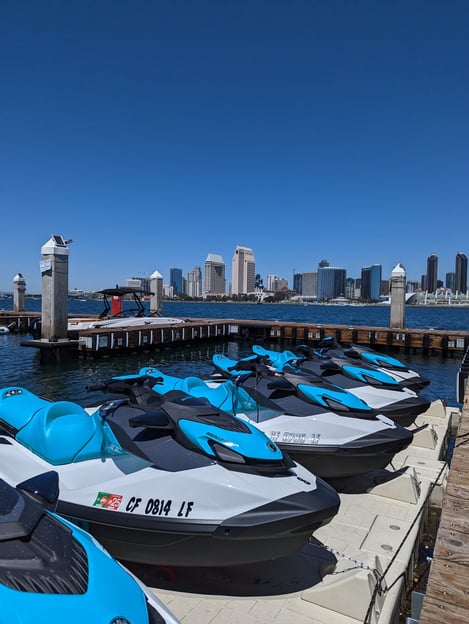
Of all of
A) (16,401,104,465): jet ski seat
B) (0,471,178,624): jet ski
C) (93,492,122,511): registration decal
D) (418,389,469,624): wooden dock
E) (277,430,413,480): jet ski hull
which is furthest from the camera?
(277,430,413,480): jet ski hull

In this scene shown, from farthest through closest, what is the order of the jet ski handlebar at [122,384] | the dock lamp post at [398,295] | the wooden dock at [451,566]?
the dock lamp post at [398,295]
the jet ski handlebar at [122,384]
the wooden dock at [451,566]

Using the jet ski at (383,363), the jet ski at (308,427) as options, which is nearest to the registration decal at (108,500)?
the jet ski at (308,427)

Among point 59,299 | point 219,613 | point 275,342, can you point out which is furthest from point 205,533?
point 275,342

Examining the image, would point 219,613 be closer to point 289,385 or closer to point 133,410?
point 133,410

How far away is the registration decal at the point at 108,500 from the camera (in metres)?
3.55

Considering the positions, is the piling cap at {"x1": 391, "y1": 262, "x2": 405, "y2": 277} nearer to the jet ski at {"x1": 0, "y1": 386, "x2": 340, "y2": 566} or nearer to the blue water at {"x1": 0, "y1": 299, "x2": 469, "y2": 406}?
the blue water at {"x1": 0, "y1": 299, "x2": 469, "y2": 406}

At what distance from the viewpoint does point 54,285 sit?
1792cm

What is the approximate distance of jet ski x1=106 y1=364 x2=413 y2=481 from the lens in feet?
17.3

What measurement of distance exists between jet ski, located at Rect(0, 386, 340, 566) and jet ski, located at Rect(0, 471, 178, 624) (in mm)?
1165

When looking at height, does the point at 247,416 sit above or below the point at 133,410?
below

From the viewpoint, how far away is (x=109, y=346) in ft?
64.8

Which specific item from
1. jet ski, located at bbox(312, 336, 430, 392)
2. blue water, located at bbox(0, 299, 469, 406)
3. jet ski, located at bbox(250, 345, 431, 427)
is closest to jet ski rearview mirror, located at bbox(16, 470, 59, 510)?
jet ski, located at bbox(250, 345, 431, 427)

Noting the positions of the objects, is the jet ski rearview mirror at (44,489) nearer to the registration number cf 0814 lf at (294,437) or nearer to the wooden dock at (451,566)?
the wooden dock at (451,566)

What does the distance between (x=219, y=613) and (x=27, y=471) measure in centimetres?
195
